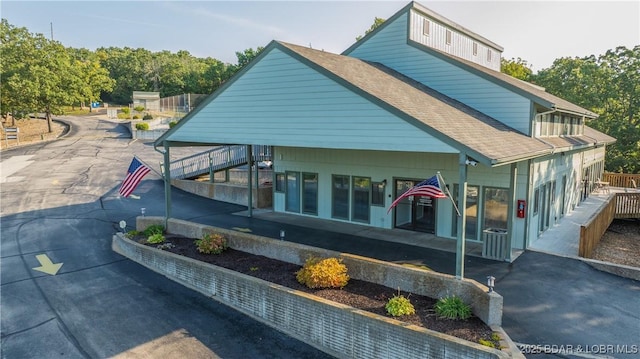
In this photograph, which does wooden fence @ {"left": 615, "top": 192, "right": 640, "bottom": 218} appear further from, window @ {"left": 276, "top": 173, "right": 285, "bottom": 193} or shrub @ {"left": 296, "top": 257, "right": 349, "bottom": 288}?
shrub @ {"left": 296, "top": 257, "right": 349, "bottom": 288}

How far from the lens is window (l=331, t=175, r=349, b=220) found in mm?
17016

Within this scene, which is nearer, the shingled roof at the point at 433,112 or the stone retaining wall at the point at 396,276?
the stone retaining wall at the point at 396,276

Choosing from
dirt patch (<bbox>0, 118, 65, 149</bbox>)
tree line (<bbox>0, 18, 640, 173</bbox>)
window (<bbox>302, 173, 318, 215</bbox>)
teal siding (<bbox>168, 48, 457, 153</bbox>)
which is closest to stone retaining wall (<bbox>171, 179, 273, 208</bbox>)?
window (<bbox>302, 173, 318, 215</bbox>)

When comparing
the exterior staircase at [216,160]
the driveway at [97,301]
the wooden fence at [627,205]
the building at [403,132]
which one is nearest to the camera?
the driveway at [97,301]

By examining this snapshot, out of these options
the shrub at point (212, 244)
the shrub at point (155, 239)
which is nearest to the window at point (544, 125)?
the shrub at point (212, 244)

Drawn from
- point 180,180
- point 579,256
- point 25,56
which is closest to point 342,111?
point 579,256

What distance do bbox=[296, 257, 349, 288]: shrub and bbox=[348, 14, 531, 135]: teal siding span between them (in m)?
8.38

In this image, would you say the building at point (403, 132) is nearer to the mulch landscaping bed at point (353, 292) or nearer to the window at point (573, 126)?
the window at point (573, 126)

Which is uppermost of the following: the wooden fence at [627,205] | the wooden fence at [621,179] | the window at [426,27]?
the window at [426,27]

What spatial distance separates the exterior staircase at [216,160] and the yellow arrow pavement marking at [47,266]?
10644mm

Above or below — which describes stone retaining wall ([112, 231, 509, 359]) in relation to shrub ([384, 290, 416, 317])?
below

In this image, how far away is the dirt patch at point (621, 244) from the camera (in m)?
14.6

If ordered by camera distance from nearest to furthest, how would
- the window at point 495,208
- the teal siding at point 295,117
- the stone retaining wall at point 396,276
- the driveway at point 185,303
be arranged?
the stone retaining wall at point 396,276
the driveway at point 185,303
the teal siding at point 295,117
the window at point 495,208

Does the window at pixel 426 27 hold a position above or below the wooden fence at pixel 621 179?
above
